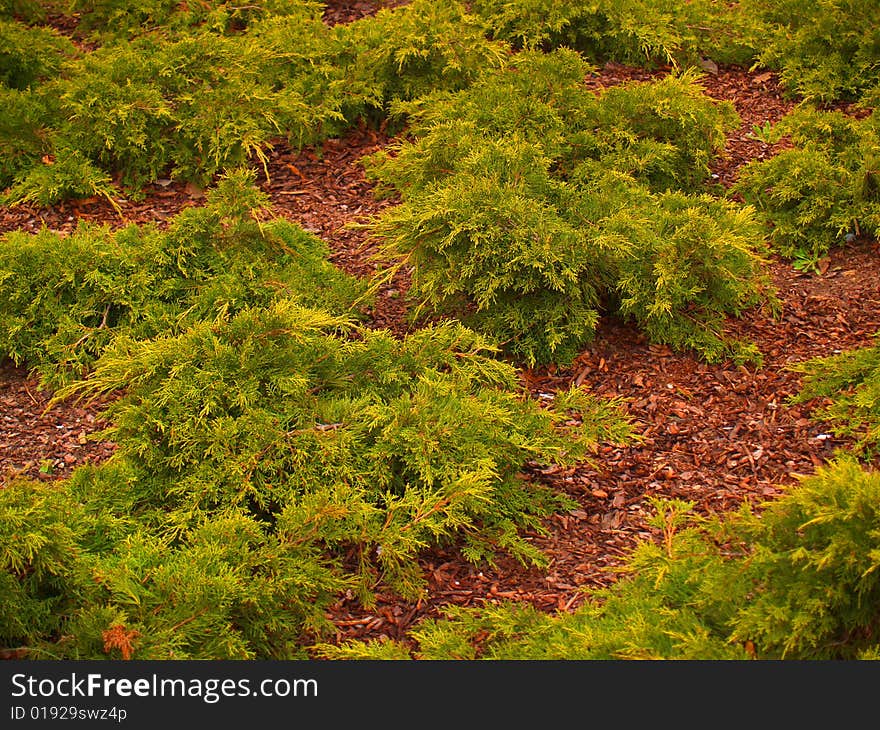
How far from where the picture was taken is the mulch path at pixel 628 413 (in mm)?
3809

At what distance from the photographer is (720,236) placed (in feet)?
15.8

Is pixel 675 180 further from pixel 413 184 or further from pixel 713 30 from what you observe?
pixel 713 30

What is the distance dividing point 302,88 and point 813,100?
322cm

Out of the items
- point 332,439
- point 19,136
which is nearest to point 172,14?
point 19,136

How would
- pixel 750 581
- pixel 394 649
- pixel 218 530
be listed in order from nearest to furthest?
1. pixel 750 581
2. pixel 394 649
3. pixel 218 530

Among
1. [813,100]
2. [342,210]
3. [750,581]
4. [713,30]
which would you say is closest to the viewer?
[750,581]

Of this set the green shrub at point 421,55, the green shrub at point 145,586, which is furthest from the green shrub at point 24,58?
the green shrub at point 145,586

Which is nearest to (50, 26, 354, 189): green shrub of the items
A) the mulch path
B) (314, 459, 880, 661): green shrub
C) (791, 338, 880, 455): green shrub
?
the mulch path

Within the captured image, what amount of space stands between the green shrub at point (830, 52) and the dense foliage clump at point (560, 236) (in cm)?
152

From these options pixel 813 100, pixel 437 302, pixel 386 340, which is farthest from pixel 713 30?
pixel 386 340

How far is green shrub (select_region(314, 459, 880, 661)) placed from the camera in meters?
2.66

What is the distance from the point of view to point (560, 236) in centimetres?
475

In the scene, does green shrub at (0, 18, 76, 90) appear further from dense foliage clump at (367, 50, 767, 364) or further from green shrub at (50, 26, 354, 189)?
dense foliage clump at (367, 50, 767, 364)

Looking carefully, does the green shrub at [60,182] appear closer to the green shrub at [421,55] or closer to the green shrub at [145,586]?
the green shrub at [421,55]
